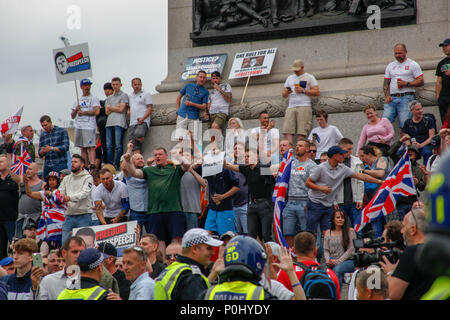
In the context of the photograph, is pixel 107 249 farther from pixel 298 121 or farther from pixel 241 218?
pixel 298 121

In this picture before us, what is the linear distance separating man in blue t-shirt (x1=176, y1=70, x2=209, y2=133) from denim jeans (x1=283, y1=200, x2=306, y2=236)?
4642 mm

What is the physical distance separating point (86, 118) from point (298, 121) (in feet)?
14.3

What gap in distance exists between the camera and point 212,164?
38.1 feet

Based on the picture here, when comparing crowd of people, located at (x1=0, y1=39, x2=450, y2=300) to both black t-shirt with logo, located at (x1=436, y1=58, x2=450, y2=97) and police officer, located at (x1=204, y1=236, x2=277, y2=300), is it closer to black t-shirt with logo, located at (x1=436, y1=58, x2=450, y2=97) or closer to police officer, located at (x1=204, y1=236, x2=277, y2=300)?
black t-shirt with logo, located at (x1=436, y1=58, x2=450, y2=97)

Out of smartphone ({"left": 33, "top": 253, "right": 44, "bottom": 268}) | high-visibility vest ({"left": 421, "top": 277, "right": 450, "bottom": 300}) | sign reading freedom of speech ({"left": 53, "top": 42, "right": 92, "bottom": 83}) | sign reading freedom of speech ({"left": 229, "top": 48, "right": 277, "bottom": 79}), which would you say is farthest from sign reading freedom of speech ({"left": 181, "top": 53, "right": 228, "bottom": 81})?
high-visibility vest ({"left": 421, "top": 277, "right": 450, "bottom": 300})

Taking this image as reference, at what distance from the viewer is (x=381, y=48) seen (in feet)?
50.3

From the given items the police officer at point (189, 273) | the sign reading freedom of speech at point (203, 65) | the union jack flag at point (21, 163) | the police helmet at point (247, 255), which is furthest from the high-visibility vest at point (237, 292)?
the sign reading freedom of speech at point (203, 65)

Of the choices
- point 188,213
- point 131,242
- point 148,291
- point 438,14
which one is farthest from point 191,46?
point 148,291

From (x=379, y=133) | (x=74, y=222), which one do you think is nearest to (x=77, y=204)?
(x=74, y=222)

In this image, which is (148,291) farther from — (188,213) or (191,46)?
(191,46)

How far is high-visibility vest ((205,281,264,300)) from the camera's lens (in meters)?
4.72

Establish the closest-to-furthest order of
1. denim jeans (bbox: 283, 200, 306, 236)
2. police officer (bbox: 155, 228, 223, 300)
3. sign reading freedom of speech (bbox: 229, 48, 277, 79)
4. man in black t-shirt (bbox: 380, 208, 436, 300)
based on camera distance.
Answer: man in black t-shirt (bbox: 380, 208, 436, 300)
police officer (bbox: 155, 228, 223, 300)
denim jeans (bbox: 283, 200, 306, 236)
sign reading freedom of speech (bbox: 229, 48, 277, 79)

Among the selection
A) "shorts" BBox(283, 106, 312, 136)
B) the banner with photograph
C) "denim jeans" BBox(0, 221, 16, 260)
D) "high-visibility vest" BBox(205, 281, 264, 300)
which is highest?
"shorts" BBox(283, 106, 312, 136)
